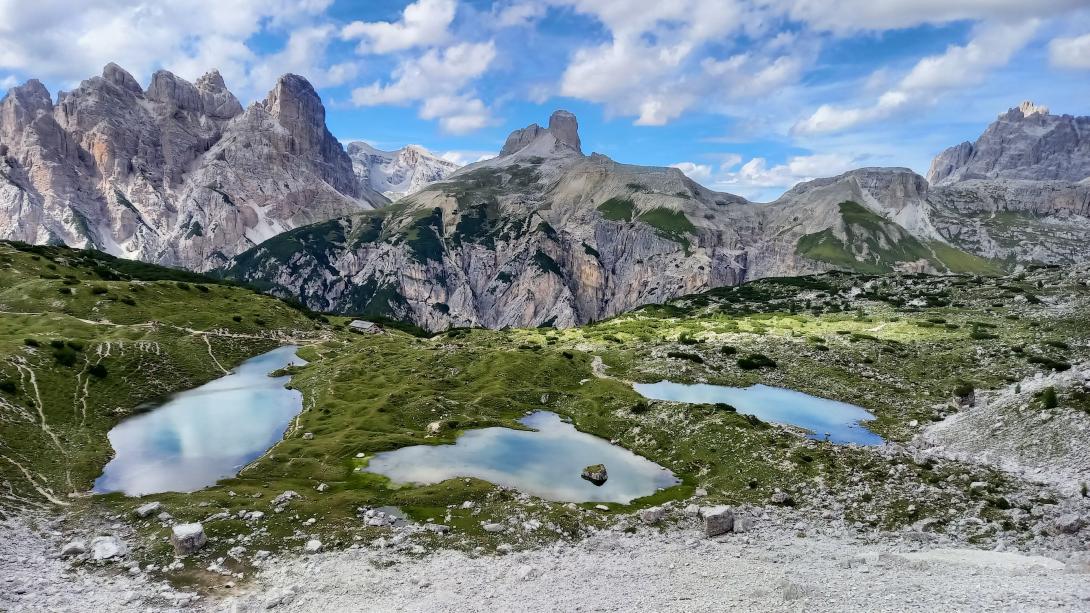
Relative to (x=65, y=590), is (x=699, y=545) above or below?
below

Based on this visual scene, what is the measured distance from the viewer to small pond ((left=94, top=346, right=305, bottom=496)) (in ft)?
158

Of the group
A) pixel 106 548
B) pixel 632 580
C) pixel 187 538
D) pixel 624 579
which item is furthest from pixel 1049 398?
pixel 106 548

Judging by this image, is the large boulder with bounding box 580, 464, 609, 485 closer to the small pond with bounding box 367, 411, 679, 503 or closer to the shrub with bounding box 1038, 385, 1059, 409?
the small pond with bounding box 367, 411, 679, 503

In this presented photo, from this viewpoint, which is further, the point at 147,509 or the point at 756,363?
the point at 756,363

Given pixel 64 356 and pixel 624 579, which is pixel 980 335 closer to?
pixel 624 579

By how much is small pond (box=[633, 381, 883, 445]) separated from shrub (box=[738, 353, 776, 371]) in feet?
24.3

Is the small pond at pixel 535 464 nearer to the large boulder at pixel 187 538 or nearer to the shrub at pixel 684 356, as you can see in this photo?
the large boulder at pixel 187 538

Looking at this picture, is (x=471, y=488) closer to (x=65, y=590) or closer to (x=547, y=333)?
(x=65, y=590)

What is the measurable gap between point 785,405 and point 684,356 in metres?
24.8

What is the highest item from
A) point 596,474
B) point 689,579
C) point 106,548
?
point 106,548

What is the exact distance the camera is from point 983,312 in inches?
4616

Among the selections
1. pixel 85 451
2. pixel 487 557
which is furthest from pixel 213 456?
pixel 487 557

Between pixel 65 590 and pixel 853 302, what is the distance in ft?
576

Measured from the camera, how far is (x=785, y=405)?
2852 inches
